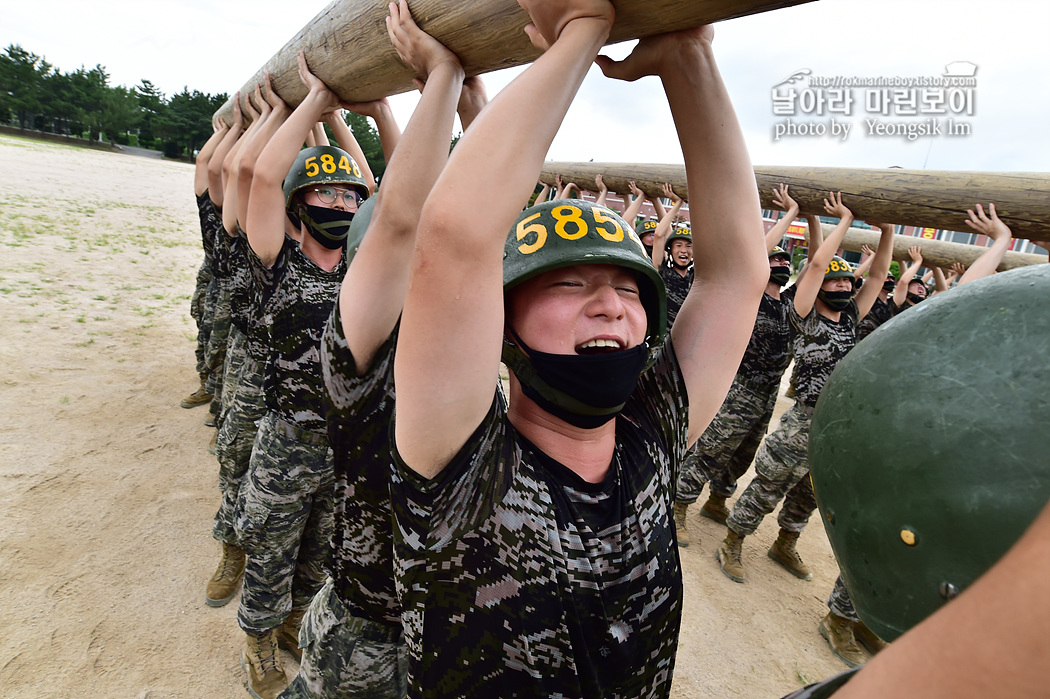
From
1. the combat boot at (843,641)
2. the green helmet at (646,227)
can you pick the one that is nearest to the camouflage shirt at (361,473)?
the combat boot at (843,641)

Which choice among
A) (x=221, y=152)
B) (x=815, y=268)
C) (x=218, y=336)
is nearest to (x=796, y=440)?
(x=815, y=268)

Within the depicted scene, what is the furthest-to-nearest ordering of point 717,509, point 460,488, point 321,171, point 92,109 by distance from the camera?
point 92,109
point 717,509
point 321,171
point 460,488

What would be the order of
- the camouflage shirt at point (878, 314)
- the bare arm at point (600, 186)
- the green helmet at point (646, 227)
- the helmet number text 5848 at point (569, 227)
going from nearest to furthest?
the helmet number text 5848 at point (569, 227) → the bare arm at point (600, 186) → the camouflage shirt at point (878, 314) → the green helmet at point (646, 227)

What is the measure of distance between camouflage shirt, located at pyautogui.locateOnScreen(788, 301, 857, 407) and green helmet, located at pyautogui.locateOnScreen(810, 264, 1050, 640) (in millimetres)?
4390

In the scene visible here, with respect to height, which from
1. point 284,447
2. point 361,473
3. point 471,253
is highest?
point 471,253

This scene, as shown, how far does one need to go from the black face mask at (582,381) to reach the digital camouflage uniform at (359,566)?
1.94ft

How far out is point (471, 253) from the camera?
1.00 metres

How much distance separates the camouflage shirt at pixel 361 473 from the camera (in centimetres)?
163

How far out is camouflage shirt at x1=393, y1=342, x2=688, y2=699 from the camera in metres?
1.12

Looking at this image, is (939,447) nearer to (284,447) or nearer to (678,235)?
(284,447)

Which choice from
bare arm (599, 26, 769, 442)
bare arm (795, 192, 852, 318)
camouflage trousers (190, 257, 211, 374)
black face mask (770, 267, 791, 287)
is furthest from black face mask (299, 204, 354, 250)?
black face mask (770, 267, 791, 287)

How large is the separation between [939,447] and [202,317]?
7.78 meters

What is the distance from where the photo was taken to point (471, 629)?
1148mm

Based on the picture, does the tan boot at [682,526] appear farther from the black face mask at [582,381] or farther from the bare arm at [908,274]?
the black face mask at [582,381]
